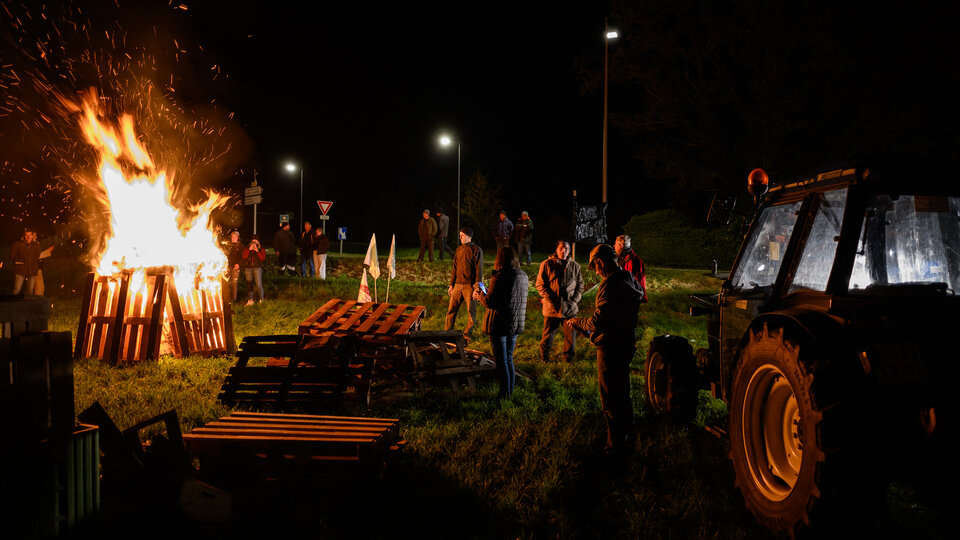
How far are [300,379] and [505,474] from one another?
2978 millimetres

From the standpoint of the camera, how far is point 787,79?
2256cm

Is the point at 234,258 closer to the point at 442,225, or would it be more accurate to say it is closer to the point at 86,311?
the point at 86,311

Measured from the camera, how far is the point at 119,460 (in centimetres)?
425

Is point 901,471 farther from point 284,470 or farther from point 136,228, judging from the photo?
point 136,228

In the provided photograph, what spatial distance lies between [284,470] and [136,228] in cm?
709

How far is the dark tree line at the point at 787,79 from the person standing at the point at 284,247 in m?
14.7

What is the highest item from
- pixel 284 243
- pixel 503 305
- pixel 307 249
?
pixel 284 243

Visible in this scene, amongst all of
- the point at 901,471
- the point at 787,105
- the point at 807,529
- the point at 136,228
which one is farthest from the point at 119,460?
the point at 787,105

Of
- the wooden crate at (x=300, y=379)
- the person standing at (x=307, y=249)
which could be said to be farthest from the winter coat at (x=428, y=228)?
the wooden crate at (x=300, y=379)

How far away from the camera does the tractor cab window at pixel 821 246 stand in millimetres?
4402

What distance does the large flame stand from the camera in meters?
9.89

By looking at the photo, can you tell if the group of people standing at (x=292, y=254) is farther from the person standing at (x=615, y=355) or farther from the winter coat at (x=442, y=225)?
the person standing at (x=615, y=355)

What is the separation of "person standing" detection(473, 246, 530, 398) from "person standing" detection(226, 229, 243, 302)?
10394mm

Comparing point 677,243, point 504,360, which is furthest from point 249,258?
point 677,243
